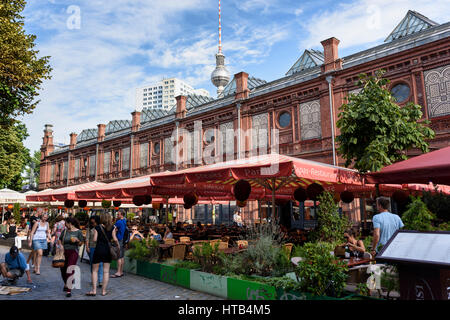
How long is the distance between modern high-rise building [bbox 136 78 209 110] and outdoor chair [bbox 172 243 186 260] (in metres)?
152

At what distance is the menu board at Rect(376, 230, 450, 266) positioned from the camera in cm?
300

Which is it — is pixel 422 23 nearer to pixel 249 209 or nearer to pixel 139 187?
pixel 249 209

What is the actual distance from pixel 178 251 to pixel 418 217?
19.4 ft

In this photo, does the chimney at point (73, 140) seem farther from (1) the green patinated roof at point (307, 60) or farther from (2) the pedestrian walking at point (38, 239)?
(2) the pedestrian walking at point (38, 239)

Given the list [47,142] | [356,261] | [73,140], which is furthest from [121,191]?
[47,142]

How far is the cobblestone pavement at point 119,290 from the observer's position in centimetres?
626

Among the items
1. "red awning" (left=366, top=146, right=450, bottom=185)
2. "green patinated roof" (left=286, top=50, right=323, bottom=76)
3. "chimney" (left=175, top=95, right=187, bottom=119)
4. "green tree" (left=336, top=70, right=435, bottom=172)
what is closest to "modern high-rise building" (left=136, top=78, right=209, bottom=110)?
"chimney" (left=175, top=95, right=187, bottom=119)

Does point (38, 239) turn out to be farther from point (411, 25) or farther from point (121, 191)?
point (411, 25)

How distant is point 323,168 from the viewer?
7.59 meters

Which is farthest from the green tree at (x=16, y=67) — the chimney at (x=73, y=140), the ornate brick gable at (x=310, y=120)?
the chimney at (x=73, y=140)

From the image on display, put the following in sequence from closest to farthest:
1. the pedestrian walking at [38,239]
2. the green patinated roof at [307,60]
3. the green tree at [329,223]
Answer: the green tree at [329,223] < the pedestrian walking at [38,239] < the green patinated roof at [307,60]

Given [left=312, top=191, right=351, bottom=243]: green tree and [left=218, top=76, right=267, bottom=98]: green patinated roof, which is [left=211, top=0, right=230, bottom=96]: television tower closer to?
[left=218, top=76, right=267, bottom=98]: green patinated roof

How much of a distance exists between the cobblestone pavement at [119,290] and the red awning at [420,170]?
13.2 ft

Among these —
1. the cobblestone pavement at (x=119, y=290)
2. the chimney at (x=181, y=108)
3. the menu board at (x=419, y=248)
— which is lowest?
the cobblestone pavement at (x=119, y=290)
